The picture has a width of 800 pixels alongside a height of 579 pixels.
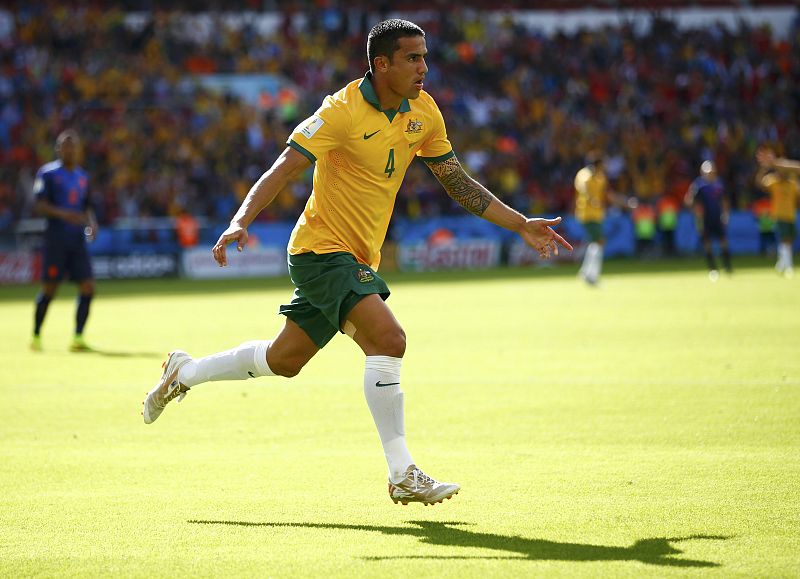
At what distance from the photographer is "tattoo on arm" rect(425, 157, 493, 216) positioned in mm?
6688

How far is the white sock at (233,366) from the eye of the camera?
258 inches

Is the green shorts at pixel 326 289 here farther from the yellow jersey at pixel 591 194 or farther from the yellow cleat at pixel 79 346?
the yellow jersey at pixel 591 194

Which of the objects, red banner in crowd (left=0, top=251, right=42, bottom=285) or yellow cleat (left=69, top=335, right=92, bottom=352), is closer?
yellow cleat (left=69, top=335, right=92, bottom=352)

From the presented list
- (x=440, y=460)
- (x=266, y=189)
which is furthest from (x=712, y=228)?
(x=266, y=189)

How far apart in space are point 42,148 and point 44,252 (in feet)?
62.4

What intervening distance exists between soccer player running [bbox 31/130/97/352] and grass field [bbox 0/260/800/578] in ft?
1.82

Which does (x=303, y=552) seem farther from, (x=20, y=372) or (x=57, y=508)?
(x=20, y=372)

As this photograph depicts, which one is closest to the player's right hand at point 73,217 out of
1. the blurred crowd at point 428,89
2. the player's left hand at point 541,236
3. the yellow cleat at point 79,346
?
the yellow cleat at point 79,346

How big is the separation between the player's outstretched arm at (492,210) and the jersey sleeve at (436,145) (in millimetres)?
43

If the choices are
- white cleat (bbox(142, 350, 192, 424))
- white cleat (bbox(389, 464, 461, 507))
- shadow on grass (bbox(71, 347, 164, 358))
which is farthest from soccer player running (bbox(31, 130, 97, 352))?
white cleat (bbox(389, 464, 461, 507))

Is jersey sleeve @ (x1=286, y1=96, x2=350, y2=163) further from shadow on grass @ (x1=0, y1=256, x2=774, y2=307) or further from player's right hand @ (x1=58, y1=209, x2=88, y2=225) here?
shadow on grass @ (x1=0, y1=256, x2=774, y2=307)

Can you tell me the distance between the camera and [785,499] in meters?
5.82

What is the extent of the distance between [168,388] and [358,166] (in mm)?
1932

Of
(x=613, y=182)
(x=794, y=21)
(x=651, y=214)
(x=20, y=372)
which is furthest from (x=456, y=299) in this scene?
(x=794, y=21)
